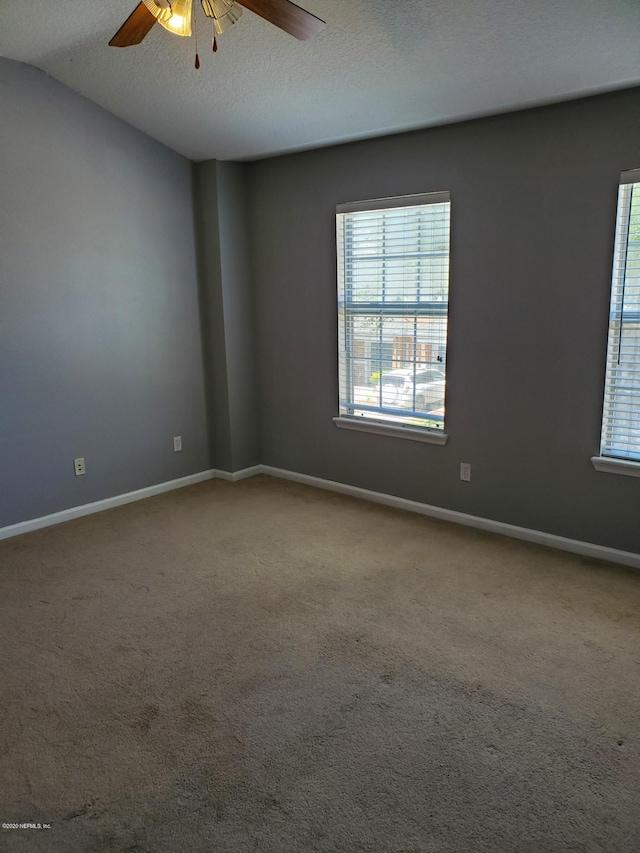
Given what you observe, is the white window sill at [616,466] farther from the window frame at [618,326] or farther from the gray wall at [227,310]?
the gray wall at [227,310]

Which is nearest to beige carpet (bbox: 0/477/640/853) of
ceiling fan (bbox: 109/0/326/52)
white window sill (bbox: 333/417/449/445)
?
white window sill (bbox: 333/417/449/445)

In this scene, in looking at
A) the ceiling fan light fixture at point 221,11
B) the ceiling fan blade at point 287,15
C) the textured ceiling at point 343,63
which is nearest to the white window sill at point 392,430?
the textured ceiling at point 343,63

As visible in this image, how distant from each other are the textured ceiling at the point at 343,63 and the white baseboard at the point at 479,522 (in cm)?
235

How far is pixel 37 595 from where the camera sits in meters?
2.98

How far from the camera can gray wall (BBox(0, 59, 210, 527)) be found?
139 inches

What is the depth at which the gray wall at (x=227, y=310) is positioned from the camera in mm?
4414

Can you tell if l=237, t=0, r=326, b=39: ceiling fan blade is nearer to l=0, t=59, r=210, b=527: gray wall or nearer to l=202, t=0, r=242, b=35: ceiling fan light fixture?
l=202, t=0, r=242, b=35: ceiling fan light fixture

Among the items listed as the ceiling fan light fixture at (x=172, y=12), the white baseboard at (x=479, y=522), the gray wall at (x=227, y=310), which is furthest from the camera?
the gray wall at (x=227, y=310)

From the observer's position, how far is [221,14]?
6.46 ft

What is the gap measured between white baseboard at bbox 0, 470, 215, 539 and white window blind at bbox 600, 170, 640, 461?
2.99 metres

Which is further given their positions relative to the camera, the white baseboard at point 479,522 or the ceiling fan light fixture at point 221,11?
the white baseboard at point 479,522

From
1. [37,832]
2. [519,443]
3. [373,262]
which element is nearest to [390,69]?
[373,262]

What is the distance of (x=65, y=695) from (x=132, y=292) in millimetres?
2760

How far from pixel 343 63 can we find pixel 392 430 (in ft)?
7.13
